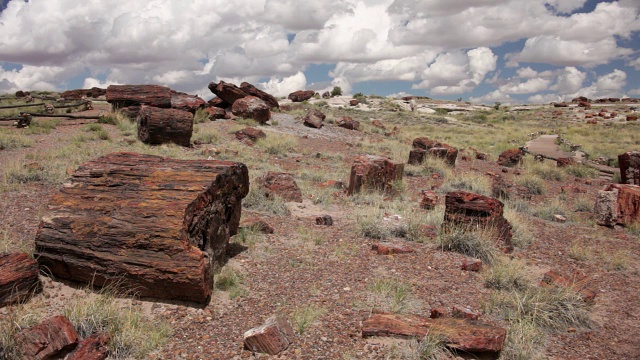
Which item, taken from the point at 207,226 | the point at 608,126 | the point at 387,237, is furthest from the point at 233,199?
the point at 608,126

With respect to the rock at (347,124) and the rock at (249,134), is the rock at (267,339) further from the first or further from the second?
the rock at (347,124)

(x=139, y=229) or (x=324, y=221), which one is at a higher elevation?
(x=139, y=229)

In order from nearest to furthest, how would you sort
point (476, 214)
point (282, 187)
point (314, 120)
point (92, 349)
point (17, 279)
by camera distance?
point (92, 349)
point (17, 279)
point (476, 214)
point (282, 187)
point (314, 120)

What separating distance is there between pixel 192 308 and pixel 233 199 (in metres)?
1.64

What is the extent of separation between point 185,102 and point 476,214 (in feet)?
48.8

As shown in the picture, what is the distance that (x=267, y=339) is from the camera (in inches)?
156

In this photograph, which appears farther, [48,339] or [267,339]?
[267,339]

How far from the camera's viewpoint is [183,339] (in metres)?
4.12

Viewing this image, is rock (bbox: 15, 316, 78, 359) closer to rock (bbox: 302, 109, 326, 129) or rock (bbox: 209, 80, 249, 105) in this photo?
rock (bbox: 302, 109, 326, 129)

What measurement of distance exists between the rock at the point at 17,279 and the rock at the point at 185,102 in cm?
1488

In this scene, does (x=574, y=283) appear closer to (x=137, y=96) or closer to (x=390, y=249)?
(x=390, y=249)

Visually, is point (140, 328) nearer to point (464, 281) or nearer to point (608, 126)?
point (464, 281)

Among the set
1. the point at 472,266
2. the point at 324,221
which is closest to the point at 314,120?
the point at 324,221

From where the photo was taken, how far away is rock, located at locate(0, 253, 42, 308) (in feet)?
13.6
